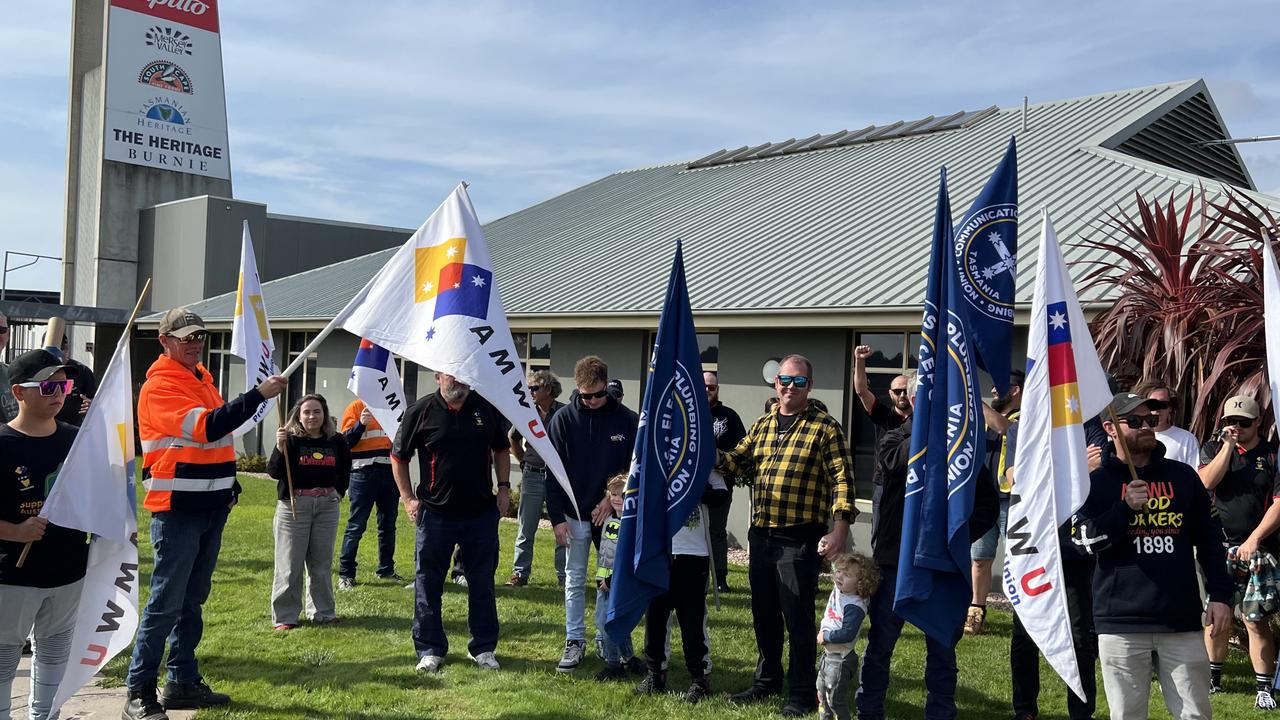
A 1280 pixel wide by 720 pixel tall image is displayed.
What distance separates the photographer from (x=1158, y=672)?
4820mm

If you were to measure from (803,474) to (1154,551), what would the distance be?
187 centimetres

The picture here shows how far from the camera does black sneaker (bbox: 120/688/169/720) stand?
5762mm

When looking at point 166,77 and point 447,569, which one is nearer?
point 447,569

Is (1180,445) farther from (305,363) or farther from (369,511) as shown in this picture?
(305,363)

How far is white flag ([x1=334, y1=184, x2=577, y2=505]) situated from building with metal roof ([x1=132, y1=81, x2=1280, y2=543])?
215 inches

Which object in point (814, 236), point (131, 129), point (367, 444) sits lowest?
point (367, 444)

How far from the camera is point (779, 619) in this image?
6.38m

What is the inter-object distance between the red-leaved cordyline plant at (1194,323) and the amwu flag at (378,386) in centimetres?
555

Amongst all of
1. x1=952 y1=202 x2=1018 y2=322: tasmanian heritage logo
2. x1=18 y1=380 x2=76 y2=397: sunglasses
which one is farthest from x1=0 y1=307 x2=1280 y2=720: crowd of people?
x1=952 y1=202 x2=1018 y2=322: tasmanian heritage logo

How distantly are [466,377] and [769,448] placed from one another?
5.81 feet

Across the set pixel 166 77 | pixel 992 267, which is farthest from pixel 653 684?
pixel 166 77

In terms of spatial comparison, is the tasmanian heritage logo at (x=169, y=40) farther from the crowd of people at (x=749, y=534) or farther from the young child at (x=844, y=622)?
the young child at (x=844, y=622)

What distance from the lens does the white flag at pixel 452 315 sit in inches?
235

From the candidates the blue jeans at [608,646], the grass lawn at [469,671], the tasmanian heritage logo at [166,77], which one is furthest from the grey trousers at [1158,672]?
the tasmanian heritage logo at [166,77]
